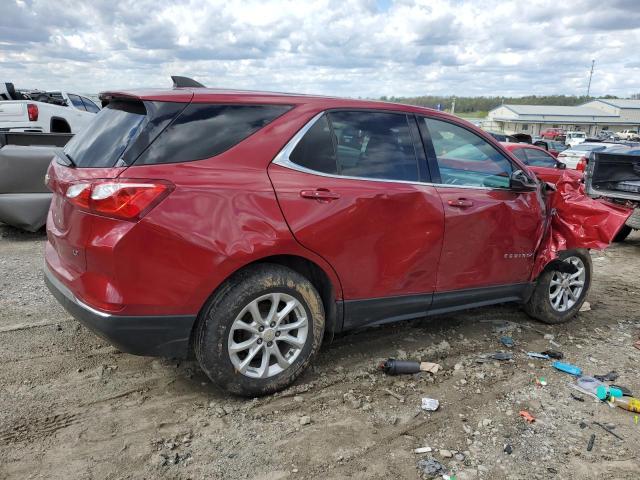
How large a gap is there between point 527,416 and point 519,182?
180 centimetres

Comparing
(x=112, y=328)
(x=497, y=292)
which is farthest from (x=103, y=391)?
(x=497, y=292)

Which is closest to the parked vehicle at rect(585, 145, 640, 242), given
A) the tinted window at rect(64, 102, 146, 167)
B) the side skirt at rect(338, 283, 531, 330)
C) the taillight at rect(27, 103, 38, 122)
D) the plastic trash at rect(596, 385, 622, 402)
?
the side skirt at rect(338, 283, 531, 330)

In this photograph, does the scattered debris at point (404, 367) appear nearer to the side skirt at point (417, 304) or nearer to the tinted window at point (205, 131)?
the side skirt at point (417, 304)

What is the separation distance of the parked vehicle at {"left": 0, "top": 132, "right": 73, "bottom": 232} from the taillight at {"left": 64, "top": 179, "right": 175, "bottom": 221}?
15.3 ft

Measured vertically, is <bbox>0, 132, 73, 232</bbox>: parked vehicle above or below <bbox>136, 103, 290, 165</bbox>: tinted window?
below

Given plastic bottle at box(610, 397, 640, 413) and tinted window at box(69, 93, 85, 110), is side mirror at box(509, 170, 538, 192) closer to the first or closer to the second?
plastic bottle at box(610, 397, 640, 413)

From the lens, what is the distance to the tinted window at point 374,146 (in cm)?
347

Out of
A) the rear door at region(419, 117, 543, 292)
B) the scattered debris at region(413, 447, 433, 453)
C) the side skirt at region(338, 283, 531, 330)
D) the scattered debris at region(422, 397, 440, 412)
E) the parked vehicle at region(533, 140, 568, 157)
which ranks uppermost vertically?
the rear door at region(419, 117, 543, 292)

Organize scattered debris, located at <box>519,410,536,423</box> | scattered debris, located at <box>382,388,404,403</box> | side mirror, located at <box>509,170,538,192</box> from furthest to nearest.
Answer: side mirror, located at <box>509,170,538,192</box> → scattered debris, located at <box>382,388,404,403</box> → scattered debris, located at <box>519,410,536,423</box>

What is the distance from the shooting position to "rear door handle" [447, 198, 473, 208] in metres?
3.85

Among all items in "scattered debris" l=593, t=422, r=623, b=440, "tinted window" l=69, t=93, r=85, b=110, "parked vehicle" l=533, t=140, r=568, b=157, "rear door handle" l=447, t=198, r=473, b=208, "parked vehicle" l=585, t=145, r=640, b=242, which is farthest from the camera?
"parked vehicle" l=533, t=140, r=568, b=157

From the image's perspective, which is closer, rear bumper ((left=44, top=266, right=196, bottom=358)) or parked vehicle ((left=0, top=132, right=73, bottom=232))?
rear bumper ((left=44, top=266, right=196, bottom=358))

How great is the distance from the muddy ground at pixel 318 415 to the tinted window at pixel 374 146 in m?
1.39

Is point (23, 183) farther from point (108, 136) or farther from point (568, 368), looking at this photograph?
point (568, 368)
